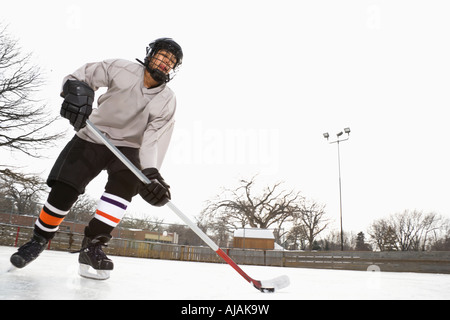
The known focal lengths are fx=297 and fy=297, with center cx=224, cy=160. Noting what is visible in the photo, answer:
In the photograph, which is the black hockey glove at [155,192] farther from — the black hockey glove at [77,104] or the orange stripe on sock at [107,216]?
the black hockey glove at [77,104]

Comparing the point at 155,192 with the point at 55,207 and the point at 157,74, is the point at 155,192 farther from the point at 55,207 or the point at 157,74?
the point at 157,74

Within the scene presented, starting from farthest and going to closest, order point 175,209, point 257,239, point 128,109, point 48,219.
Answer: point 257,239, point 128,109, point 175,209, point 48,219

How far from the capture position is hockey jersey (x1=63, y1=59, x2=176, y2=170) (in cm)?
206

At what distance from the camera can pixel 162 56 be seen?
2.11 meters

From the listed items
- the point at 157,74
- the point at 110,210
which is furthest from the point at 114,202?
the point at 157,74

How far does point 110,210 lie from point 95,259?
12.1 inches

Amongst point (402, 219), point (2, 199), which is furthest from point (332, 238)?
point (2, 199)

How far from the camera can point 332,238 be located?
53.5 metres

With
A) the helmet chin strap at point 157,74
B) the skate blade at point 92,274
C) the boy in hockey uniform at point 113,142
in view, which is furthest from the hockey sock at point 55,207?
the helmet chin strap at point 157,74

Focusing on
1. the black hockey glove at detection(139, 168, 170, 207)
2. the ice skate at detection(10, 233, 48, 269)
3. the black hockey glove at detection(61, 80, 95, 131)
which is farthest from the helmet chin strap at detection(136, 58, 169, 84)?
the ice skate at detection(10, 233, 48, 269)

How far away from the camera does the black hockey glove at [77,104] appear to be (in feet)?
5.73

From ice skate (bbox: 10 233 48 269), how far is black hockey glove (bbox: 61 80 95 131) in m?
0.74
